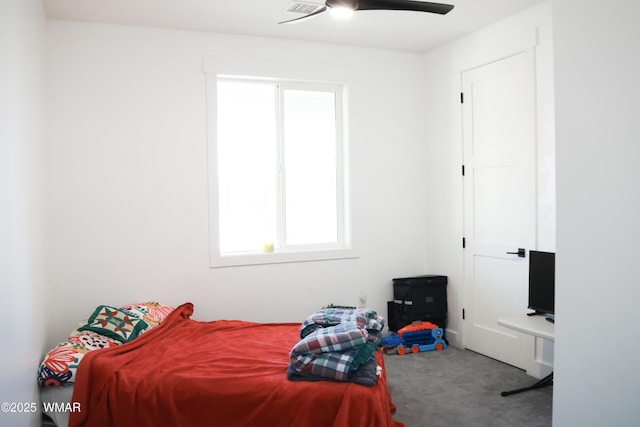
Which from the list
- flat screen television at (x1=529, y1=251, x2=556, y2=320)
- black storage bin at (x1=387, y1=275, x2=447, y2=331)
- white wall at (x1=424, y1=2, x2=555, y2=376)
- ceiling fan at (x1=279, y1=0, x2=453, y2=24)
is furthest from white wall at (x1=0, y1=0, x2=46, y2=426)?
white wall at (x1=424, y1=2, x2=555, y2=376)

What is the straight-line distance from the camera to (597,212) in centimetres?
150

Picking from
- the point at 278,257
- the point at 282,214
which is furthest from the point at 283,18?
the point at 278,257

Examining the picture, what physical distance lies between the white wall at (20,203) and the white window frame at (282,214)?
1.27m

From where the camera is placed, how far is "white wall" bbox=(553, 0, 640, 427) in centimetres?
140

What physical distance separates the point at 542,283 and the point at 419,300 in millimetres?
1325

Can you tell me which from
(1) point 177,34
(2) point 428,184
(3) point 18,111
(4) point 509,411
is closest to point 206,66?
(1) point 177,34

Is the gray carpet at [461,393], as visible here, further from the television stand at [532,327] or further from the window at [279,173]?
the window at [279,173]

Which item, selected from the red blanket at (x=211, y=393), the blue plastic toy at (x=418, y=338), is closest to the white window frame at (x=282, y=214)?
the blue plastic toy at (x=418, y=338)

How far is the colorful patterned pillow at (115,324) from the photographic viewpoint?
3074 mm

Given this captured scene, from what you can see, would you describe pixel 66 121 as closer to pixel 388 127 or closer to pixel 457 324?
pixel 388 127

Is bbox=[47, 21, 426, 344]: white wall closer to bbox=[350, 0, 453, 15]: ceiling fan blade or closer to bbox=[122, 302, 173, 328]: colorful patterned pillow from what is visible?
bbox=[122, 302, 173, 328]: colorful patterned pillow

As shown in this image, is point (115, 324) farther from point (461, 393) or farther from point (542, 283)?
point (542, 283)

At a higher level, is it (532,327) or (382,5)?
(382,5)

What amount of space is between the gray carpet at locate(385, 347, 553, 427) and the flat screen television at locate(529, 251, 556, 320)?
595mm
